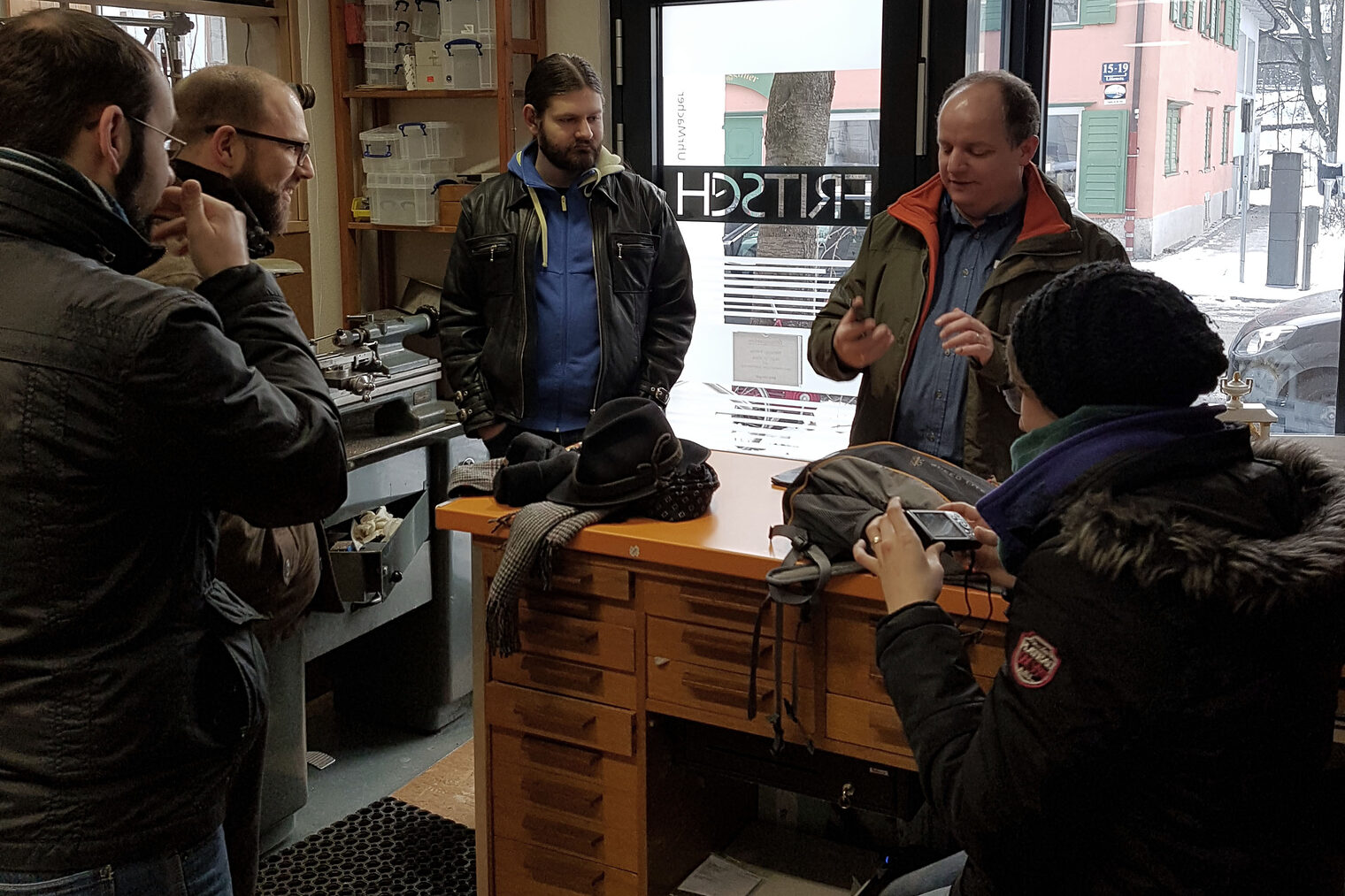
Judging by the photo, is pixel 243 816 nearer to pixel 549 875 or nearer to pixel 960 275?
pixel 549 875

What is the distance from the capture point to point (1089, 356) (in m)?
1.33

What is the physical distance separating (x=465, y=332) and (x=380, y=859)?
139 centimetres

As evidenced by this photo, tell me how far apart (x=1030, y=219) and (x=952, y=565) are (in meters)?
1.03

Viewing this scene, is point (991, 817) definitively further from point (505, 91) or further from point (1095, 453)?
point (505, 91)

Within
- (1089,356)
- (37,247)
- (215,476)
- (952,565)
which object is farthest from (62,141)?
(952,565)

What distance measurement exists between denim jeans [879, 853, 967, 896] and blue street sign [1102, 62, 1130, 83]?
8.42ft

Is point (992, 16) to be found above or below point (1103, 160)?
above

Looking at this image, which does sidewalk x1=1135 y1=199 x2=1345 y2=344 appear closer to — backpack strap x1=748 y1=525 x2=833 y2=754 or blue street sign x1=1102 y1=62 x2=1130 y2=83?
blue street sign x1=1102 y1=62 x2=1130 y2=83

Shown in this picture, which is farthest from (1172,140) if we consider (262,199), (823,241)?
(262,199)

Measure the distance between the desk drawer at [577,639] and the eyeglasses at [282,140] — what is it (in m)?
0.89

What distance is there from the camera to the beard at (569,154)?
3488mm

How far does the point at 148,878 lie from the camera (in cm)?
138

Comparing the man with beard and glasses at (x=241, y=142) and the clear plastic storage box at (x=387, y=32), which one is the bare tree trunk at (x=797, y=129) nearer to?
the clear plastic storage box at (x=387, y=32)

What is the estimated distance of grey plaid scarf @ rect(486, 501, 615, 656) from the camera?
2305 millimetres
